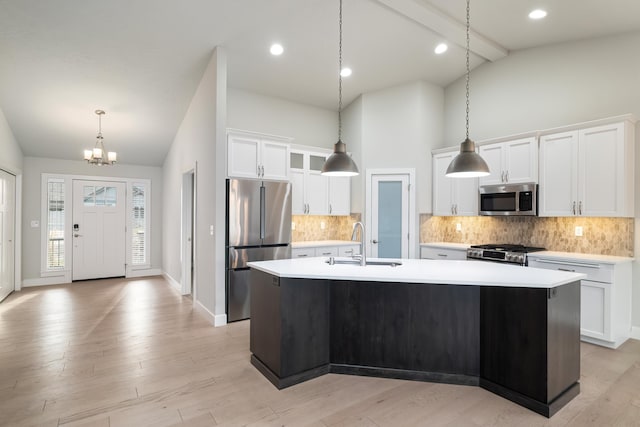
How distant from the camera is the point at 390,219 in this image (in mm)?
5691

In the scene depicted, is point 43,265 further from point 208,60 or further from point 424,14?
point 424,14

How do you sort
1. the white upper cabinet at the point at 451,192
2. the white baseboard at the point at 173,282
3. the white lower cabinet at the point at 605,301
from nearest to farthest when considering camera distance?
the white lower cabinet at the point at 605,301 < the white upper cabinet at the point at 451,192 < the white baseboard at the point at 173,282

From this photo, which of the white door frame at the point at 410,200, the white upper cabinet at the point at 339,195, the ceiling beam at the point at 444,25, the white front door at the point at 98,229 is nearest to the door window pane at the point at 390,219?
the white door frame at the point at 410,200

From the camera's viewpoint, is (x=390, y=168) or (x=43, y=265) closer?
(x=390, y=168)

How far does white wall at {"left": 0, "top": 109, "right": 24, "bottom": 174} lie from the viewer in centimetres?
505

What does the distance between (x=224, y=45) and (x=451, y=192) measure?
12.6 feet

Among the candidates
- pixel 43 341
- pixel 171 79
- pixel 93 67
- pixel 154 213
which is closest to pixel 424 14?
pixel 171 79

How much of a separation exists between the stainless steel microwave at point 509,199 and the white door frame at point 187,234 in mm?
4618

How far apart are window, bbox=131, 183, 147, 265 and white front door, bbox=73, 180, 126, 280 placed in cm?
17

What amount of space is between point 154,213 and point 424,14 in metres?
6.54

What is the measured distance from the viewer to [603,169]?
3.81 metres

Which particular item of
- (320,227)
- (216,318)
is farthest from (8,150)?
(320,227)

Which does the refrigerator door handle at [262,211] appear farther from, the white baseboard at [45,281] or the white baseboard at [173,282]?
the white baseboard at [45,281]

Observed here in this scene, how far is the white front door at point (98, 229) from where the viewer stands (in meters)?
6.89
